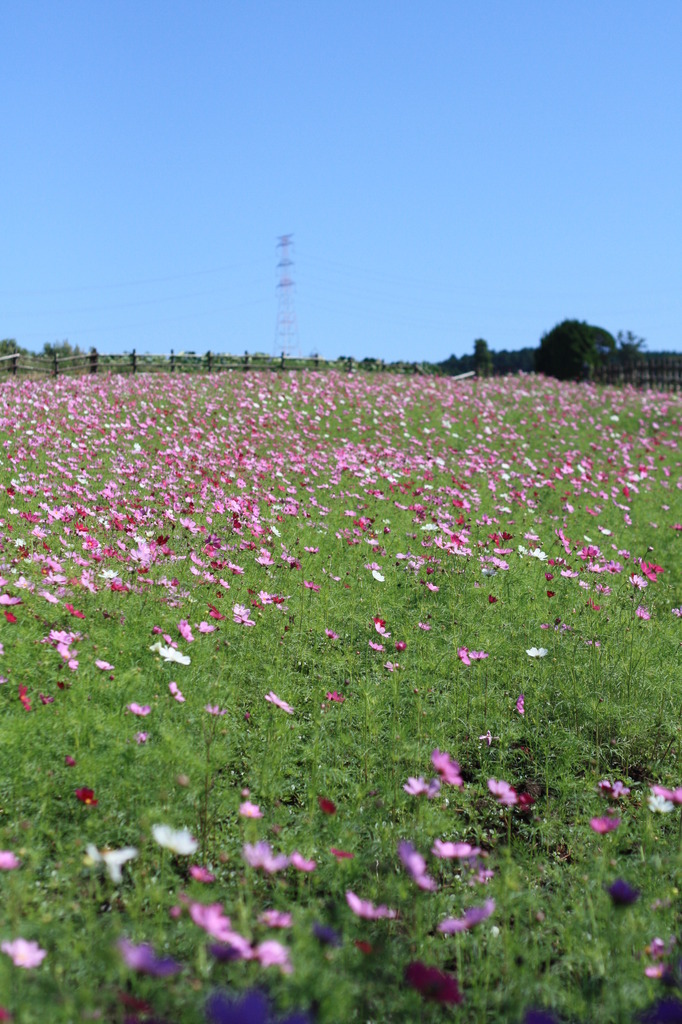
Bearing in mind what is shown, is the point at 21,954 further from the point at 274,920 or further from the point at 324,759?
the point at 324,759

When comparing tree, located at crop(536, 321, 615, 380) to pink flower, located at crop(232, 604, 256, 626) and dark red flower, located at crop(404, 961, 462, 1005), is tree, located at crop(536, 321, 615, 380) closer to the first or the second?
pink flower, located at crop(232, 604, 256, 626)

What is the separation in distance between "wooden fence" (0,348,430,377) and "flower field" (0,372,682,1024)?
556 inches

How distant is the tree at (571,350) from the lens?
33.0 m

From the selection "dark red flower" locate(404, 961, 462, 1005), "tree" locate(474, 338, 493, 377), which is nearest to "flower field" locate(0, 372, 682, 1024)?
"dark red flower" locate(404, 961, 462, 1005)

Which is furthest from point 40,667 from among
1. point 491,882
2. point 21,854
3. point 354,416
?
point 354,416

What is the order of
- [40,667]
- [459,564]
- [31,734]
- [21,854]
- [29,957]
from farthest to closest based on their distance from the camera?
[459,564] < [40,667] < [31,734] < [21,854] < [29,957]

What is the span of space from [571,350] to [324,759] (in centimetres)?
3095

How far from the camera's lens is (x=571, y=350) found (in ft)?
108

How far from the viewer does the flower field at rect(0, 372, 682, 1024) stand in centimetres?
Answer: 261

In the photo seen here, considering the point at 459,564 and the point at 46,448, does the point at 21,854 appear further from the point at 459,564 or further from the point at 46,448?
the point at 46,448

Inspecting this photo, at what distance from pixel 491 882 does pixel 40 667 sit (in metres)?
2.54

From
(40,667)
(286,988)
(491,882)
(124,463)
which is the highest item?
(124,463)

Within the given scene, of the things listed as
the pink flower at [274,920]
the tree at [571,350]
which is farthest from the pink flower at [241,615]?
the tree at [571,350]

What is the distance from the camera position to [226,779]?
4008 mm
